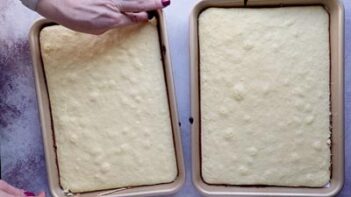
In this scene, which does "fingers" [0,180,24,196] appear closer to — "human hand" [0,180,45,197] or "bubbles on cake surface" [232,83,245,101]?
"human hand" [0,180,45,197]

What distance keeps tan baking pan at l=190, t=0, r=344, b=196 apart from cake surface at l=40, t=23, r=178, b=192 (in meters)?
0.07

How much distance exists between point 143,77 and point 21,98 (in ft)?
1.13

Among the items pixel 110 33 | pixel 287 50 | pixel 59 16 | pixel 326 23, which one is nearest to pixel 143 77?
pixel 110 33

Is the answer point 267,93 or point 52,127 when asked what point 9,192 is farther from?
point 267,93

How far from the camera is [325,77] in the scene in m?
1.08

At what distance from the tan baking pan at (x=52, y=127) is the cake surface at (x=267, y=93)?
0.24 feet

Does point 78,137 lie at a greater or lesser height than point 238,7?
lesser

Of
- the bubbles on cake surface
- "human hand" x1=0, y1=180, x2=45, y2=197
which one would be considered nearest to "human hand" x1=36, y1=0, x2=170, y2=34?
the bubbles on cake surface

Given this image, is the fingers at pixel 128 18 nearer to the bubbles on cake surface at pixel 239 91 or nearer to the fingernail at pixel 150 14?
the fingernail at pixel 150 14

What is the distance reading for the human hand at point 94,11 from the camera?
103 cm

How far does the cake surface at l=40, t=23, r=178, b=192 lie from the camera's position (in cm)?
111

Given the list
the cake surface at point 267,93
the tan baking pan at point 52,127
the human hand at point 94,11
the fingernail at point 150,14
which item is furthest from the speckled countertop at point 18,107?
the cake surface at point 267,93

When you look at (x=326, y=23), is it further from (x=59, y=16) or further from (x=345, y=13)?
(x=59, y=16)

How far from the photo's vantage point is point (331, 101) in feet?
3.54
